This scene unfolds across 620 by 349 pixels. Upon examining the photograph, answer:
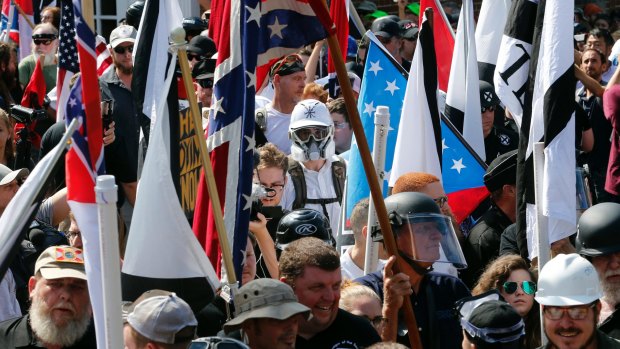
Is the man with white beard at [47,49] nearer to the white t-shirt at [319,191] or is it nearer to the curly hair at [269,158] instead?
the white t-shirt at [319,191]

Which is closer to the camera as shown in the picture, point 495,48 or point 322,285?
point 322,285

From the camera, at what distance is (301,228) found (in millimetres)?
7656

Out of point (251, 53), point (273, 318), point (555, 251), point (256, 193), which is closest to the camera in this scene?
point (273, 318)

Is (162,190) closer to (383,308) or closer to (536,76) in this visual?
(383,308)

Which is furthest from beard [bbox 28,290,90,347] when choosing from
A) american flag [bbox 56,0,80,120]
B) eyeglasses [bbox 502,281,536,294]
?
eyeglasses [bbox 502,281,536,294]

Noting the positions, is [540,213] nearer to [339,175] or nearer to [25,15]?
[339,175]

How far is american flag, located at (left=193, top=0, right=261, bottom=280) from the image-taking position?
683 centimetres

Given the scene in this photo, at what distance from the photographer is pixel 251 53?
712 cm

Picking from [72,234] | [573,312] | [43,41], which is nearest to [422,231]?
[573,312]

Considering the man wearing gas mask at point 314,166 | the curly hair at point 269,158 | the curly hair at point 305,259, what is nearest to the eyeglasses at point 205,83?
the man wearing gas mask at point 314,166

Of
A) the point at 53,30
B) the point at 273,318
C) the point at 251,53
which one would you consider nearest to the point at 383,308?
the point at 273,318

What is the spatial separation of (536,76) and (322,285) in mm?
2333

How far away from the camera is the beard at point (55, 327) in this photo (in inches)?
246

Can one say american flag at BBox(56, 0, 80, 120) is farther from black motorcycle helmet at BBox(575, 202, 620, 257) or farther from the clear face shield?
black motorcycle helmet at BBox(575, 202, 620, 257)
